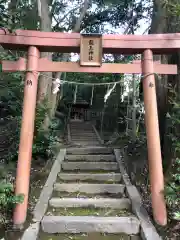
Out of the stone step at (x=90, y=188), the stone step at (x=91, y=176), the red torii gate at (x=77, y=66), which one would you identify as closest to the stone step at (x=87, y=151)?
the stone step at (x=91, y=176)

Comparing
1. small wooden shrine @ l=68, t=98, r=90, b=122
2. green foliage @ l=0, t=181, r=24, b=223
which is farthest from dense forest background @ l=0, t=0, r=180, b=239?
small wooden shrine @ l=68, t=98, r=90, b=122

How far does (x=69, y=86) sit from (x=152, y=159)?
16.2 m

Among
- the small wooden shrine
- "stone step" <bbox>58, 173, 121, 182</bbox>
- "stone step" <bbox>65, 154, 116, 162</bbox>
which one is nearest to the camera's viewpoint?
"stone step" <bbox>58, 173, 121, 182</bbox>

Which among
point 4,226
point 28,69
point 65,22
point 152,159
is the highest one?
point 65,22

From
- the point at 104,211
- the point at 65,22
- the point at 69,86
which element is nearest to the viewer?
the point at 104,211

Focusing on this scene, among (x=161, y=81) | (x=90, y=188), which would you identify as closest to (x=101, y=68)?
(x=161, y=81)

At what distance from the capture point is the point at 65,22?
12.4 meters

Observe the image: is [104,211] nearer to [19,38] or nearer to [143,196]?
[143,196]

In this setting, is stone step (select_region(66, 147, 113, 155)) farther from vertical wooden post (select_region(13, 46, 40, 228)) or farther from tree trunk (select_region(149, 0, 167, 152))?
vertical wooden post (select_region(13, 46, 40, 228))

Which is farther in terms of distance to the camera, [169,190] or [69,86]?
[69,86]

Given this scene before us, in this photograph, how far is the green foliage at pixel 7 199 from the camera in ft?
12.0

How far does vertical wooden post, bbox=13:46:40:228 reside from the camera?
12.7ft

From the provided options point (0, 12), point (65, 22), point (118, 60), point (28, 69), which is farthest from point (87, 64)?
point (118, 60)

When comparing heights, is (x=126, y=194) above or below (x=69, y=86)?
below
